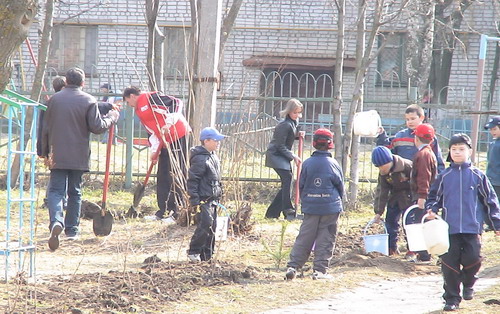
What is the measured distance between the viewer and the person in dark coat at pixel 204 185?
302 inches

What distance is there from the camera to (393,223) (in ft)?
28.3

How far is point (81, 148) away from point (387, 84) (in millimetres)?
18513

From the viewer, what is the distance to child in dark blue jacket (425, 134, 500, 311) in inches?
245

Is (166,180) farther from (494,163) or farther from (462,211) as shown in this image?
(462,211)

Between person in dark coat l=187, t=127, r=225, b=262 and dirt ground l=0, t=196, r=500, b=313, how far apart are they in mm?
181

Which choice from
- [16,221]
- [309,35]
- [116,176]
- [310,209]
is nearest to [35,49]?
[309,35]

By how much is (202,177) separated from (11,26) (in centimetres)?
352

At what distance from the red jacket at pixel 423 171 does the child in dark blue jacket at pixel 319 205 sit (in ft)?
3.17

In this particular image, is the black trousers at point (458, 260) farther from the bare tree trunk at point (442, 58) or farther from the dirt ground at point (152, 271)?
the bare tree trunk at point (442, 58)

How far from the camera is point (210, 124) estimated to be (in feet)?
29.7

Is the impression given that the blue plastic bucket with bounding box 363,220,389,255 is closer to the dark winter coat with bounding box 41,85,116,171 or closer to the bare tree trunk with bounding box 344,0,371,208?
the dark winter coat with bounding box 41,85,116,171

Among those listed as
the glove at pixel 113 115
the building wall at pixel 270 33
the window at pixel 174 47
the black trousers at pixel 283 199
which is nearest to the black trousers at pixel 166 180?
the glove at pixel 113 115

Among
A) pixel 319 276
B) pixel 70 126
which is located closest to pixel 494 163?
pixel 319 276

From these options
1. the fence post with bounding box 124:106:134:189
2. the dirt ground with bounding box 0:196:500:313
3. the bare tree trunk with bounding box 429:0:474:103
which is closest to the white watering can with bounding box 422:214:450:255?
the dirt ground with bounding box 0:196:500:313
